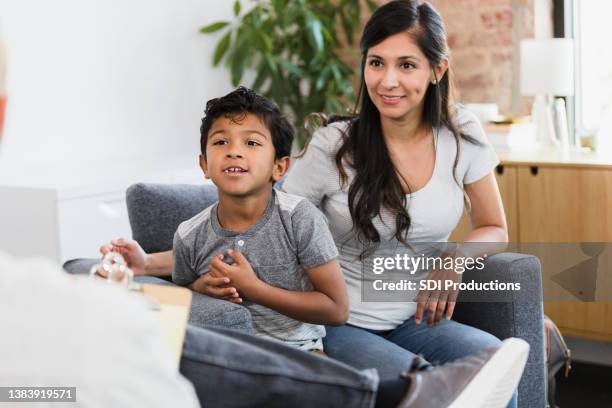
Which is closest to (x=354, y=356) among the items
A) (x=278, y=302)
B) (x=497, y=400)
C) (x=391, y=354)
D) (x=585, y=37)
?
(x=391, y=354)

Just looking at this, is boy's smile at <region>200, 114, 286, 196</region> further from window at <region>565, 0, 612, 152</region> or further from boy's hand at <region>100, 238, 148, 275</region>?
window at <region>565, 0, 612, 152</region>

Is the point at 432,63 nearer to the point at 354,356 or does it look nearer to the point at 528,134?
the point at 354,356

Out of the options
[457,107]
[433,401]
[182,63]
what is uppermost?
[182,63]

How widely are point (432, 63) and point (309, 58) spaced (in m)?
2.33

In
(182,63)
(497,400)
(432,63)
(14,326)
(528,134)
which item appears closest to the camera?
(14,326)

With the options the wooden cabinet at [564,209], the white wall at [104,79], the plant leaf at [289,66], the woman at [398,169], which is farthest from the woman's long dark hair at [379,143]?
the plant leaf at [289,66]

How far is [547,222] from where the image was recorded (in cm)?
362

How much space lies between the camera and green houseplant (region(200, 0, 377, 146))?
4387mm

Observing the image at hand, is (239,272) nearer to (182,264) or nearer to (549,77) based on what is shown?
(182,264)

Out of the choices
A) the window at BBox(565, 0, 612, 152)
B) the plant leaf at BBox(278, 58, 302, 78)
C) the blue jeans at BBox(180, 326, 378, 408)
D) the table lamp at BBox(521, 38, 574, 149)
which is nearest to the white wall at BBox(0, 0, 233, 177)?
the plant leaf at BBox(278, 58, 302, 78)

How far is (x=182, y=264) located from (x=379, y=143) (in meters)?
0.61

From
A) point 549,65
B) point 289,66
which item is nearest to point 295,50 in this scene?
point 289,66

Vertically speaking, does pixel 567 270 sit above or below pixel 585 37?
below

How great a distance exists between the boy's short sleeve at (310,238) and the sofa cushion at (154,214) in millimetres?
569
